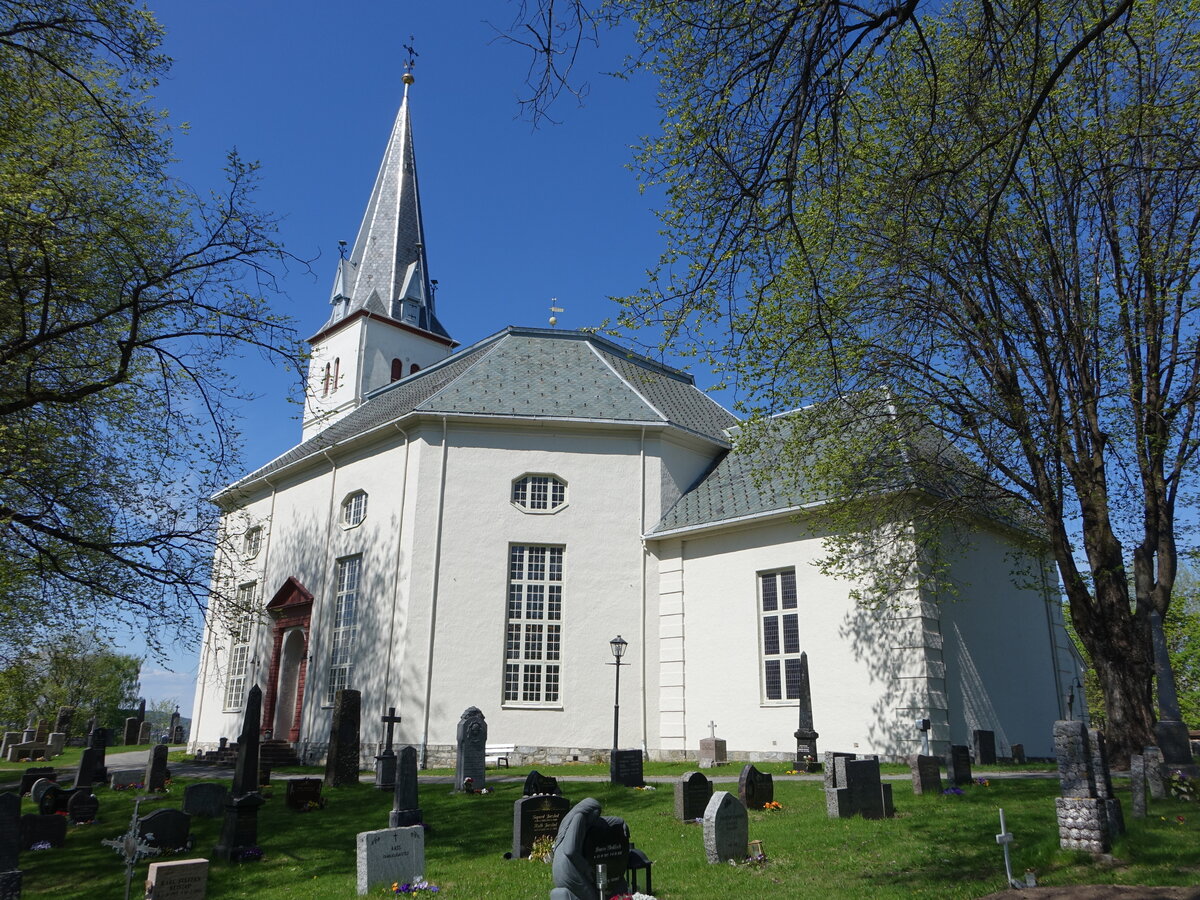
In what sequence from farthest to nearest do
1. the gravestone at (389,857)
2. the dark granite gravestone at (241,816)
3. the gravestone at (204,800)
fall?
the gravestone at (204,800) → the dark granite gravestone at (241,816) → the gravestone at (389,857)

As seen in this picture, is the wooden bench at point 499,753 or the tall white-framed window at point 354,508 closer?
the wooden bench at point 499,753

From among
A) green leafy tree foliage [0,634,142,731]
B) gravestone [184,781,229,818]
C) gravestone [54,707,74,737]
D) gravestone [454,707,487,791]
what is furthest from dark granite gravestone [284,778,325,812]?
gravestone [54,707,74,737]

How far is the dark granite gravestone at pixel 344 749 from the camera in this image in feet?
52.9

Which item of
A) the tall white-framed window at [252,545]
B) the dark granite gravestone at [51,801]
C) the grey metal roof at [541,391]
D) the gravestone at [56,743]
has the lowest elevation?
the dark granite gravestone at [51,801]

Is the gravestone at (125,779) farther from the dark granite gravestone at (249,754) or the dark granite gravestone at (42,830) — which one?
the dark granite gravestone at (249,754)

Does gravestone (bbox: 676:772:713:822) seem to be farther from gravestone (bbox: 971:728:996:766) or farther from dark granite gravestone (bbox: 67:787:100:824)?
dark granite gravestone (bbox: 67:787:100:824)

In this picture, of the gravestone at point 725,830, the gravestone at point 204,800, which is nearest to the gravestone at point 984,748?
the gravestone at point 725,830

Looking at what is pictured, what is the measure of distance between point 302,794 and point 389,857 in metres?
5.34

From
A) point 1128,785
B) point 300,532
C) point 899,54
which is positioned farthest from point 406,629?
point 899,54

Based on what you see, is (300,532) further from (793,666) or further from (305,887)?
(305,887)

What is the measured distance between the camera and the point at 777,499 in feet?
64.5

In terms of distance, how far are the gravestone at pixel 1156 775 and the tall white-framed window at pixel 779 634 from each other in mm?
8084

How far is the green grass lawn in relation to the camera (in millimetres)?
8133

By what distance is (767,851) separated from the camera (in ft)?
31.3
